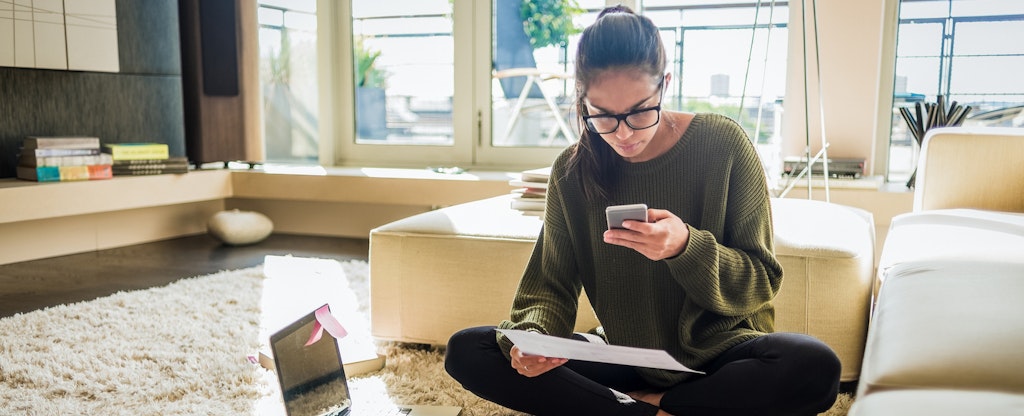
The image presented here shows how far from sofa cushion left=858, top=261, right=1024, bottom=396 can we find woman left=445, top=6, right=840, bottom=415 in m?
0.19

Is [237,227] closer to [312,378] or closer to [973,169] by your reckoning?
[312,378]

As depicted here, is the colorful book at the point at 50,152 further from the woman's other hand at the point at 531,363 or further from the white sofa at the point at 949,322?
the white sofa at the point at 949,322

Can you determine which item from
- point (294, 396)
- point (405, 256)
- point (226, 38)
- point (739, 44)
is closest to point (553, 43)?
point (739, 44)

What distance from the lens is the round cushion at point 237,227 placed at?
4.13m

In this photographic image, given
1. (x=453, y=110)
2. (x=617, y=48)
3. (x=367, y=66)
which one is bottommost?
(x=453, y=110)

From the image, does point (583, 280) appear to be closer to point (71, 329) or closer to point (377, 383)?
point (377, 383)

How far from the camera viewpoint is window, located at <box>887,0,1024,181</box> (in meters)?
3.59

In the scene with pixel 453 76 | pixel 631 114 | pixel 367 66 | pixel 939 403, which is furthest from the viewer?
pixel 367 66

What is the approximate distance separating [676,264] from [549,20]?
330cm

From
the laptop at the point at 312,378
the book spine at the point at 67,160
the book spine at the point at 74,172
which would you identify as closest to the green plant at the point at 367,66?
the book spine at the point at 67,160

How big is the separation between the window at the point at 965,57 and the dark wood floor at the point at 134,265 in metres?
2.67

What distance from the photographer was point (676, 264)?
1.34 m

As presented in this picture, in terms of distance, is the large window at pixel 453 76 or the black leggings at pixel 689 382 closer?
the black leggings at pixel 689 382

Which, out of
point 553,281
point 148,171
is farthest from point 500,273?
point 148,171
